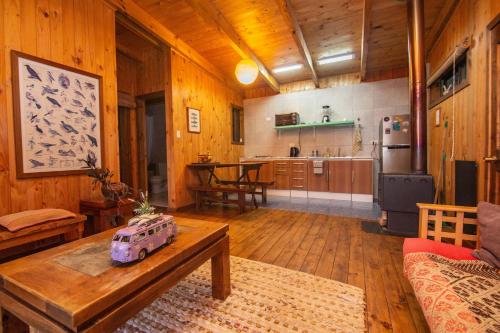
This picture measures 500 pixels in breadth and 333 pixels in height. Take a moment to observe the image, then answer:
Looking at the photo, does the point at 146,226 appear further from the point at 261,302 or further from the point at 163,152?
the point at 163,152

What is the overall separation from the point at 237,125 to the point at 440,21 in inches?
170

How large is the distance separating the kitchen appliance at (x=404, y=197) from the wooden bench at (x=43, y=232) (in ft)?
10.3

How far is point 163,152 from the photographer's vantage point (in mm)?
6516

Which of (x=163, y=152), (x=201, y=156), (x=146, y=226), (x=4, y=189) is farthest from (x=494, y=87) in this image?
→ (x=163, y=152)

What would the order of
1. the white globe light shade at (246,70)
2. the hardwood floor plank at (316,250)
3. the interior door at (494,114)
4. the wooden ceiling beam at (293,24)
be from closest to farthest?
the hardwood floor plank at (316,250) → the interior door at (494,114) → the wooden ceiling beam at (293,24) → the white globe light shade at (246,70)

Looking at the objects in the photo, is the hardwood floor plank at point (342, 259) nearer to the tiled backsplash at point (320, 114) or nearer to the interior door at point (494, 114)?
the interior door at point (494, 114)

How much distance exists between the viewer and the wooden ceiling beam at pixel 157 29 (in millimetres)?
2830

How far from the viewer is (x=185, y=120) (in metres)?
4.07

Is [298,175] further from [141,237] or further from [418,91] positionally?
[141,237]

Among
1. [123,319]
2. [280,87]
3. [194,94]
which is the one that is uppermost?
[280,87]

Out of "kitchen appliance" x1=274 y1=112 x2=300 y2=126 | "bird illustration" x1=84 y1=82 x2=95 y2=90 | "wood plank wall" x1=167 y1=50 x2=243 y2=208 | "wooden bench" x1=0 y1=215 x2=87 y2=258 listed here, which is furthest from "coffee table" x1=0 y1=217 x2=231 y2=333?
"kitchen appliance" x1=274 y1=112 x2=300 y2=126

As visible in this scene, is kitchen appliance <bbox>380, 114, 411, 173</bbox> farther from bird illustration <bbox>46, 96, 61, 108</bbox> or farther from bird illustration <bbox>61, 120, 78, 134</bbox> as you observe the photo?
bird illustration <bbox>46, 96, 61, 108</bbox>

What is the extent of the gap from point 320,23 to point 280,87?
270cm

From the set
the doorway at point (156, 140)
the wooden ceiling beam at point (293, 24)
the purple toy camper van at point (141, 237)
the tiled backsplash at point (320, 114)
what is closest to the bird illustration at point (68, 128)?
the purple toy camper van at point (141, 237)
